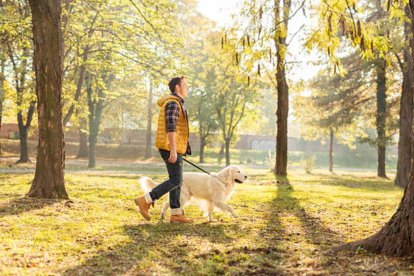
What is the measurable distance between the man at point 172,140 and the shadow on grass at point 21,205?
7.15ft

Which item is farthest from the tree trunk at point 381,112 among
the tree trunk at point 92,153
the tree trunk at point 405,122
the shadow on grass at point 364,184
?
the tree trunk at point 92,153

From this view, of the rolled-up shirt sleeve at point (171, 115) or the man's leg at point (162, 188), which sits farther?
the man's leg at point (162, 188)

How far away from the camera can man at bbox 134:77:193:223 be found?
256 inches

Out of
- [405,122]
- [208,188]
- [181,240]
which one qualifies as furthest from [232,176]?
[405,122]

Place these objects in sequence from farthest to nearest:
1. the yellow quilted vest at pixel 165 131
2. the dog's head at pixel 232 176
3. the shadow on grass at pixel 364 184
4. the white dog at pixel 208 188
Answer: the shadow on grass at pixel 364 184, the dog's head at pixel 232 176, the white dog at pixel 208 188, the yellow quilted vest at pixel 165 131

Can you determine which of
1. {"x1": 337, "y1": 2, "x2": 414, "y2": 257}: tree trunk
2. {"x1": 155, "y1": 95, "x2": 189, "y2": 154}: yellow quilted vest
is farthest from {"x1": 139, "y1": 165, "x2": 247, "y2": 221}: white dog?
{"x1": 337, "y1": 2, "x2": 414, "y2": 257}: tree trunk

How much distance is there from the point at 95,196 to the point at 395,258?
752 cm

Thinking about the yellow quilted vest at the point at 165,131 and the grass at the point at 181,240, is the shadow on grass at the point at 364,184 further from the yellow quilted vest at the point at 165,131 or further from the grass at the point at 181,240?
the yellow quilted vest at the point at 165,131

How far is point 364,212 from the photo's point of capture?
8781 millimetres

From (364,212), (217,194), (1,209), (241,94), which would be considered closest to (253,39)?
(217,194)

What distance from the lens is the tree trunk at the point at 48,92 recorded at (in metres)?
8.31

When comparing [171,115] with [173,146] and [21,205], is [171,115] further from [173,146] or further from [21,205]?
[21,205]

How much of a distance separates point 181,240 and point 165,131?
178 centimetres

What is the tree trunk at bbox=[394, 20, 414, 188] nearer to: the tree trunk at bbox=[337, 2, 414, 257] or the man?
the man
